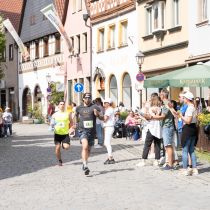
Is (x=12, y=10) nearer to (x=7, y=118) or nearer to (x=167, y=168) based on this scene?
(x=7, y=118)

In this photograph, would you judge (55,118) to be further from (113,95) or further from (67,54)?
(67,54)

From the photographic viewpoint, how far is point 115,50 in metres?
39.3

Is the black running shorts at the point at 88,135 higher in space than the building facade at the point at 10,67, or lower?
lower

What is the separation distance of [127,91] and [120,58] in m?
1.94

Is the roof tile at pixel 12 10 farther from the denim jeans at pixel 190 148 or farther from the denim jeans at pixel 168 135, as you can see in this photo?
the denim jeans at pixel 190 148

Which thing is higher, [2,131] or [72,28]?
[72,28]

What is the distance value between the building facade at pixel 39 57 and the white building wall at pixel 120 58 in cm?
636

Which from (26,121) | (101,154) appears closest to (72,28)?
(26,121)

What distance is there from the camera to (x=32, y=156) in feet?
65.0

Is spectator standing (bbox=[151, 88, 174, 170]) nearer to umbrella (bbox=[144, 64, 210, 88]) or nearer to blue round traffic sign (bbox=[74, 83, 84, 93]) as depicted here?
umbrella (bbox=[144, 64, 210, 88])

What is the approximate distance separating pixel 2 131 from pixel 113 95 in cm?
929

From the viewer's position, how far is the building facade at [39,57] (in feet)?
163

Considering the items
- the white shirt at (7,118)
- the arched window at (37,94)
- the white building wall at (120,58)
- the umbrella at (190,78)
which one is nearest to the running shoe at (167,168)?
the umbrella at (190,78)

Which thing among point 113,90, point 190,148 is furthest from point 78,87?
point 190,148
